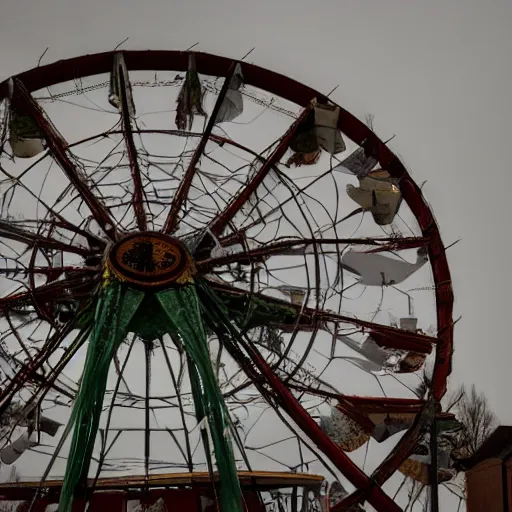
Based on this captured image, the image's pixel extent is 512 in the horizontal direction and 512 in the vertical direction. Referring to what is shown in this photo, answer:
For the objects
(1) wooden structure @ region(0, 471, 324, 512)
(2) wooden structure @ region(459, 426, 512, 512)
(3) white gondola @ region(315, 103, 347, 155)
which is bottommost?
(1) wooden structure @ region(0, 471, 324, 512)

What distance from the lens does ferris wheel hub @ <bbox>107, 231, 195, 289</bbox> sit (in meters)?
6.39

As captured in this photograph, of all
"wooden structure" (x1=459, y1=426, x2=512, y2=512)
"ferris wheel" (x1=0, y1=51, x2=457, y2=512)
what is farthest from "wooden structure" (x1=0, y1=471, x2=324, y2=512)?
"wooden structure" (x1=459, y1=426, x2=512, y2=512)

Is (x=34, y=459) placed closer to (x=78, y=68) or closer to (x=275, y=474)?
(x=275, y=474)

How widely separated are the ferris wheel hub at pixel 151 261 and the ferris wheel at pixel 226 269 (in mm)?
26

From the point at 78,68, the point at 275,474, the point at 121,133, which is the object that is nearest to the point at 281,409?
the point at 275,474

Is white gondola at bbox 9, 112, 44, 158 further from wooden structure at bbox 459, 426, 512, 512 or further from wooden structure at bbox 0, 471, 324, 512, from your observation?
wooden structure at bbox 459, 426, 512, 512

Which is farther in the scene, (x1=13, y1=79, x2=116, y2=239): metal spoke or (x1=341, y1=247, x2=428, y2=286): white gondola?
(x1=341, y1=247, x2=428, y2=286): white gondola

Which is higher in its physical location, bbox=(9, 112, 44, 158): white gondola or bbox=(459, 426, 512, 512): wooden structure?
bbox=(9, 112, 44, 158): white gondola

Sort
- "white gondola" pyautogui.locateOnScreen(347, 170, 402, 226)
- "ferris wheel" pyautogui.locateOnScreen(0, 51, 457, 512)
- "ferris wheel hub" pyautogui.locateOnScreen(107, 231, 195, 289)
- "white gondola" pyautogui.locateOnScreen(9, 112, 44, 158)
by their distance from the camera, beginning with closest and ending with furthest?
"ferris wheel hub" pyautogui.locateOnScreen(107, 231, 195, 289), "ferris wheel" pyautogui.locateOnScreen(0, 51, 457, 512), "white gondola" pyautogui.locateOnScreen(9, 112, 44, 158), "white gondola" pyautogui.locateOnScreen(347, 170, 402, 226)

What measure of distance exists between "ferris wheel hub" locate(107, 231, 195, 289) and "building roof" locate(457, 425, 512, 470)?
2.69 meters

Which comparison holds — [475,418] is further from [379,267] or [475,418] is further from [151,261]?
[151,261]

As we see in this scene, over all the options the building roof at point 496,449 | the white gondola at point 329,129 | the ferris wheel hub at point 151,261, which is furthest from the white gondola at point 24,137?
the building roof at point 496,449

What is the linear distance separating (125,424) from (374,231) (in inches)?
113

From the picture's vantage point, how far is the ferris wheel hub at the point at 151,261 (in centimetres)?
639
